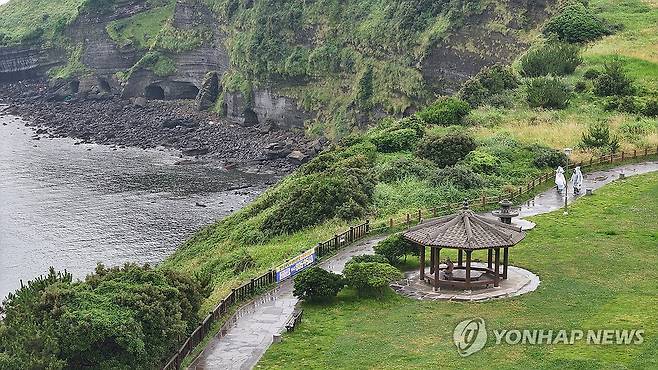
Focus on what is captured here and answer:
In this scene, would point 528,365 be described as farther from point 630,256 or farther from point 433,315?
point 630,256

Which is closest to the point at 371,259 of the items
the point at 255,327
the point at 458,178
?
the point at 255,327

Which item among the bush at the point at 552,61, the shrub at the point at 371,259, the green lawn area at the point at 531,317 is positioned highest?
the bush at the point at 552,61

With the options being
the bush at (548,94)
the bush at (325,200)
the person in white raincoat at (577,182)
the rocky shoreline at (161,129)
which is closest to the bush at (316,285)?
the bush at (325,200)

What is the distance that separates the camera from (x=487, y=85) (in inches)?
2601

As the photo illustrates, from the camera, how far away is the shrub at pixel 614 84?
62.4 m

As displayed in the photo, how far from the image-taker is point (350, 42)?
349ft

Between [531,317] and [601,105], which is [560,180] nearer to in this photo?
[601,105]

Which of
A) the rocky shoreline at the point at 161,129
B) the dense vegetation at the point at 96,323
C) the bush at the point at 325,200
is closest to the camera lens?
the dense vegetation at the point at 96,323

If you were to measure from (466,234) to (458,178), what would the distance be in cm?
1669

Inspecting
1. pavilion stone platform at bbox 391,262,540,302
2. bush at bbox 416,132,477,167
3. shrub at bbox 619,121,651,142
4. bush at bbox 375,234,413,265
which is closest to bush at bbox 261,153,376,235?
bush at bbox 416,132,477,167

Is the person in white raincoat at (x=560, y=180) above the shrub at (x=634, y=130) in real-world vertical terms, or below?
below

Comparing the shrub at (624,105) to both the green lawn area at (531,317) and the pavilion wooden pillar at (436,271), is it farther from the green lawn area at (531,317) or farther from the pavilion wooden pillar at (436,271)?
the pavilion wooden pillar at (436,271)

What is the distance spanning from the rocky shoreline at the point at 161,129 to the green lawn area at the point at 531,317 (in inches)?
2333

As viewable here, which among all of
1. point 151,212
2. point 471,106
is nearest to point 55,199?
point 151,212
